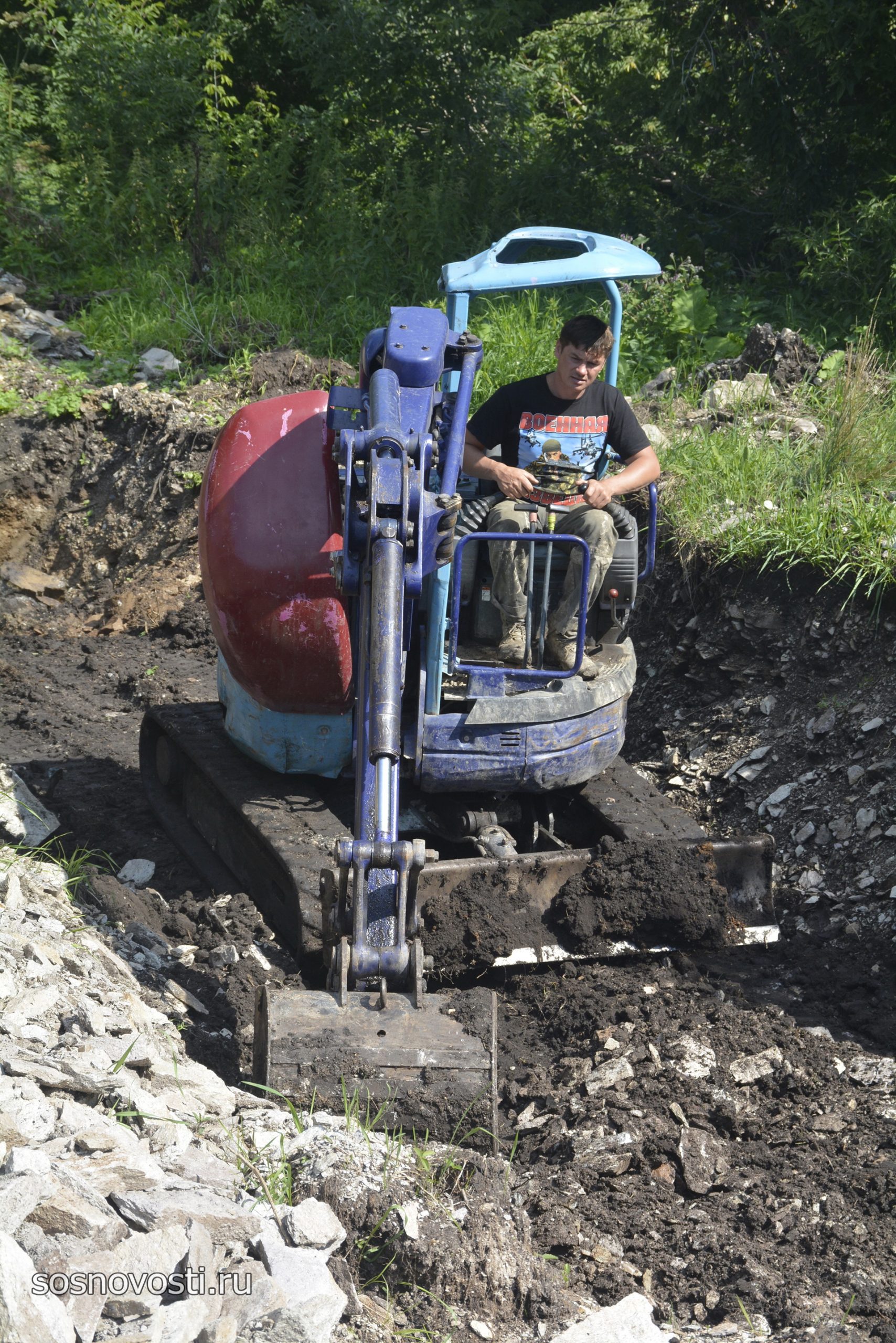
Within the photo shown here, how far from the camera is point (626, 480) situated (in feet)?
15.8

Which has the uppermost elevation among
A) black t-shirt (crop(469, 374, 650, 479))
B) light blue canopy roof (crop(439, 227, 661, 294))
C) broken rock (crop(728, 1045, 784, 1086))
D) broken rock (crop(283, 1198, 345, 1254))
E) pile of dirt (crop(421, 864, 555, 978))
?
light blue canopy roof (crop(439, 227, 661, 294))

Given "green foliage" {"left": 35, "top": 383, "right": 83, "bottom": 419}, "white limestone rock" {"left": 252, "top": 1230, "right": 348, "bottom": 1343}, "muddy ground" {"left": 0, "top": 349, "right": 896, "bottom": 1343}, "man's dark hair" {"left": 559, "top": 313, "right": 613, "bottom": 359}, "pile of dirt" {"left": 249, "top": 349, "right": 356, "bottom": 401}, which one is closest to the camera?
"white limestone rock" {"left": 252, "top": 1230, "right": 348, "bottom": 1343}

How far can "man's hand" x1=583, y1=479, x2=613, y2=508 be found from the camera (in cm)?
462

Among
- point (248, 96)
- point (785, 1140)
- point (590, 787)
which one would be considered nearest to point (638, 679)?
point (590, 787)

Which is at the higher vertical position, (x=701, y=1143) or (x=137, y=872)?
(x=701, y=1143)

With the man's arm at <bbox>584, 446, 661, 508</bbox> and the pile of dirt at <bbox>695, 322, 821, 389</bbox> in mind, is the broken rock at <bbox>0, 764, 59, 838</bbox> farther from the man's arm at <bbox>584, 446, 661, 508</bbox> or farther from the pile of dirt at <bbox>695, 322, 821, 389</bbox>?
the pile of dirt at <bbox>695, 322, 821, 389</bbox>

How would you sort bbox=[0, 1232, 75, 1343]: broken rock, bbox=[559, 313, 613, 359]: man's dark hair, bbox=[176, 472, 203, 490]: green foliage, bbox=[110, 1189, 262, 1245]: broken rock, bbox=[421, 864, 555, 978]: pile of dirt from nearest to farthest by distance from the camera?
bbox=[0, 1232, 75, 1343]: broken rock < bbox=[110, 1189, 262, 1245]: broken rock < bbox=[421, 864, 555, 978]: pile of dirt < bbox=[559, 313, 613, 359]: man's dark hair < bbox=[176, 472, 203, 490]: green foliage

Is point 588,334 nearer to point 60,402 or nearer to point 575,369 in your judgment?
point 575,369

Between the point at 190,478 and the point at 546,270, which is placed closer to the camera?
the point at 546,270

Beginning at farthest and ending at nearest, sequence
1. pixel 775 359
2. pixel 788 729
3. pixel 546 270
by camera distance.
A: 1. pixel 775 359
2. pixel 788 729
3. pixel 546 270

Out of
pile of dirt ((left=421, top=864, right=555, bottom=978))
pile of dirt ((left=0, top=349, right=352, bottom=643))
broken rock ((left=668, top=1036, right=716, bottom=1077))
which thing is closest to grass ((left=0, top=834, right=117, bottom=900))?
pile of dirt ((left=421, top=864, right=555, bottom=978))

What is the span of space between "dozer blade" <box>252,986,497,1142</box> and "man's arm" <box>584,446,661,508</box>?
6.81 feet

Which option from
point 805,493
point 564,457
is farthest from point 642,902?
point 805,493

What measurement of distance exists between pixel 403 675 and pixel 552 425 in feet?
4.85
